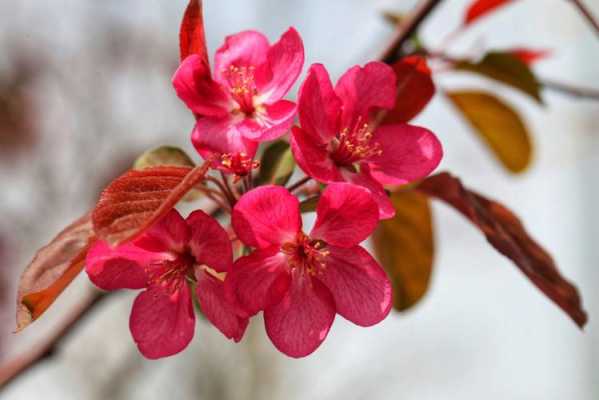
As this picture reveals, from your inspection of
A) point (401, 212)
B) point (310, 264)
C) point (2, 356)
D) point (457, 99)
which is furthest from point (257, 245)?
point (2, 356)

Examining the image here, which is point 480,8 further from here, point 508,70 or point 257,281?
point 257,281

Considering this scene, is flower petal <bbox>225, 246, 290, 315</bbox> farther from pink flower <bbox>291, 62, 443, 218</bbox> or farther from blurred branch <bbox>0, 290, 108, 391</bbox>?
blurred branch <bbox>0, 290, 108, 391</bbox>

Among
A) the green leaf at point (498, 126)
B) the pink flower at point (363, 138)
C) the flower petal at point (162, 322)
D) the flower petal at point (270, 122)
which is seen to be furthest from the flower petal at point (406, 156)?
the green leaf at point (498, 126)

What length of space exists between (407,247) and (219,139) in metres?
0.56

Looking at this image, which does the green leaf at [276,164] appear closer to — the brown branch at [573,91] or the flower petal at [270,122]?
the flower petal at [270,122]

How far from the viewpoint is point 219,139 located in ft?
2.08

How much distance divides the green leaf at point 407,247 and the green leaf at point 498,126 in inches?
12.3

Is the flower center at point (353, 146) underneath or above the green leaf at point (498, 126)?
above

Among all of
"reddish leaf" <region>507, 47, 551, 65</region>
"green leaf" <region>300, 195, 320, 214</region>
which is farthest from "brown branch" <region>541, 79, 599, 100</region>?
"green leaf" <region>300, 195, 320, 214</region>

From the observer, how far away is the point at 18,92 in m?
2.58

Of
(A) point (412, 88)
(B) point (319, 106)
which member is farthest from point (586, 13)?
(B) point (319, 106)

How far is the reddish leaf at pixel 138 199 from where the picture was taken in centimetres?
49

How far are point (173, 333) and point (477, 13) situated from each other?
0.91 metres

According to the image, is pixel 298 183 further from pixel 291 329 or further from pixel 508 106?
pixel 508 106
